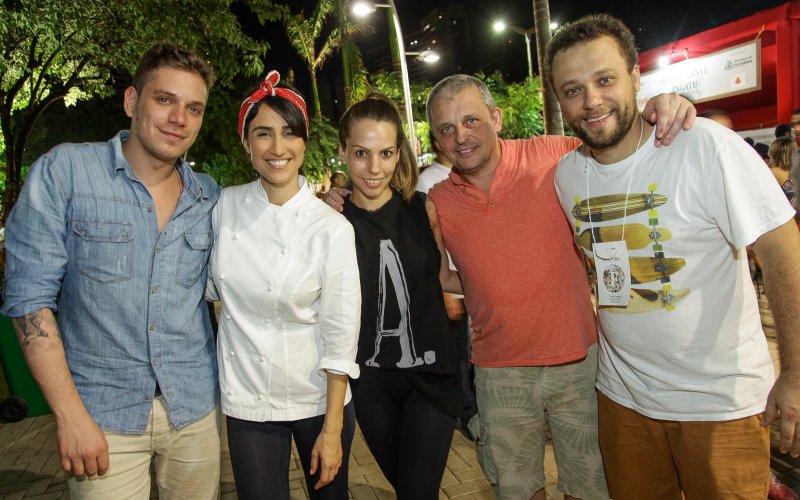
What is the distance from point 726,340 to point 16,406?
6.58 m

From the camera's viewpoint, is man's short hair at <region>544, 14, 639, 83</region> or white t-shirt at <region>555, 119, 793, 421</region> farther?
man's short hair at <region>544, 14, 639, 83</region>

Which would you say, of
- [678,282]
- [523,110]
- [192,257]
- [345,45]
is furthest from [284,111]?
[523,110]

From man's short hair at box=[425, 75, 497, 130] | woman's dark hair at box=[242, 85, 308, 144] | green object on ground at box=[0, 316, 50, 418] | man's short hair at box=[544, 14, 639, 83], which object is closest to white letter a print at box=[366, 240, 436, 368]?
woman's dark hair at box=[242, 85, 308, 144]

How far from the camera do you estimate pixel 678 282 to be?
216 centimetres

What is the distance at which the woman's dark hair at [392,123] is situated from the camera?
2729 mm

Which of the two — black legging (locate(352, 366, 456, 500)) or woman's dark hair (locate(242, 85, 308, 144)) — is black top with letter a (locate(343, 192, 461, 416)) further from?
woman's dark hair (locate(242, 85, 308, 144))

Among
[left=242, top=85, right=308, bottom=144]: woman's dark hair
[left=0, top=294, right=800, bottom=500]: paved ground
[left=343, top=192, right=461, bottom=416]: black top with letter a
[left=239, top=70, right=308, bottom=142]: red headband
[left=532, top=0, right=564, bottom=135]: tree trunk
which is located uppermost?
[left=532, top=0, right=564, bottom=135]: tree trunk

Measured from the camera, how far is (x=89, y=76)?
11750 mm

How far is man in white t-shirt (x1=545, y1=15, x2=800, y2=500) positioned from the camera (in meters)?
1.98

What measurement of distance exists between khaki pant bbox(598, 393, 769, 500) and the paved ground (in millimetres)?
1217

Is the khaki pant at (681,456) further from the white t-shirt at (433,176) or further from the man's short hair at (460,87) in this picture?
the white t-shirt at (433,176)

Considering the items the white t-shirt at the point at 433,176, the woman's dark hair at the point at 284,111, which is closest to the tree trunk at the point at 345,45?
the white t-shirt at the point at 433,176

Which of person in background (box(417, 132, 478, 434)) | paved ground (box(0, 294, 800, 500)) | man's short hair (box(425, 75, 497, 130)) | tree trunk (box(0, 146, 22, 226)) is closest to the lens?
man's short hair (box(425, 75, 497, 130))

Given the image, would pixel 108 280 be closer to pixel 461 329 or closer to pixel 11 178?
pixel 461 329
